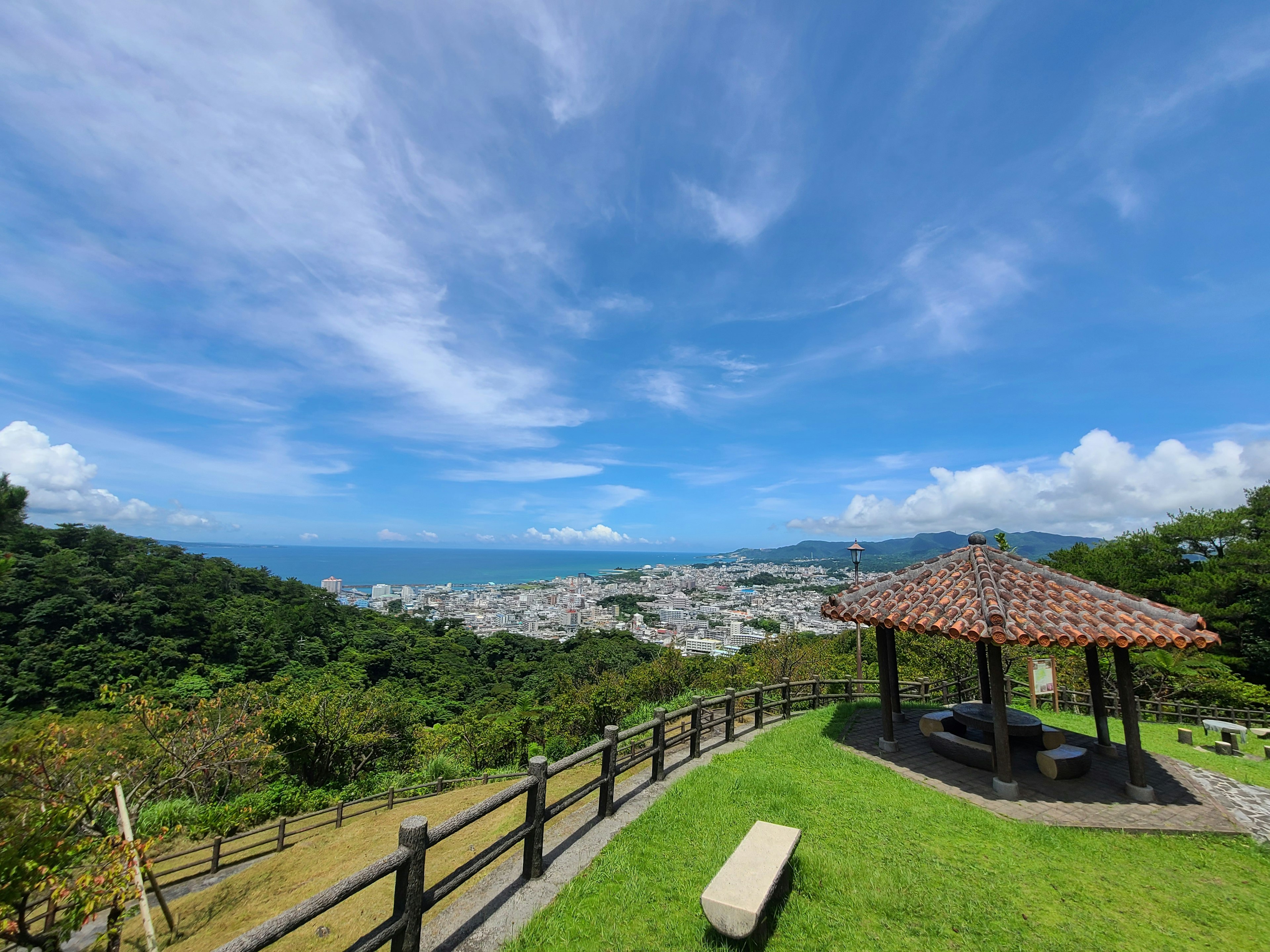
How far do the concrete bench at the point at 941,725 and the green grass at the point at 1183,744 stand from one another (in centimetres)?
236

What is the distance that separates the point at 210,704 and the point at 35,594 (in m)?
31.3

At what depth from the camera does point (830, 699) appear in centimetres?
1231

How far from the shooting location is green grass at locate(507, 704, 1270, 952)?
373cm

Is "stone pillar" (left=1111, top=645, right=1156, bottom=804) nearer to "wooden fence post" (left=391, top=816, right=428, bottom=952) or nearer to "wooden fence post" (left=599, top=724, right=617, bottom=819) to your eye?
"wooden fence post" (left=599, top=724, right=617, bottom=819)

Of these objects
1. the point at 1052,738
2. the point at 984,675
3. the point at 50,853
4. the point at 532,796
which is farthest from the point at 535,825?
the point at 984,675

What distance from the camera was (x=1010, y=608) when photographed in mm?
6719

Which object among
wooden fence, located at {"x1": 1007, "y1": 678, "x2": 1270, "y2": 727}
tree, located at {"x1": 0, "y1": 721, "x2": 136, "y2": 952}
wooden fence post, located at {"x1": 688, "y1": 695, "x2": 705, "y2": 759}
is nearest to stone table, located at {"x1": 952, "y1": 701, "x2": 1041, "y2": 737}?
wooden fence post, located at {"x1": 688, "y1": 695, "x2": 705, "y2": 759}

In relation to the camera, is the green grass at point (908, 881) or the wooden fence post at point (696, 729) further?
the wooden fence post at point (696, 729)

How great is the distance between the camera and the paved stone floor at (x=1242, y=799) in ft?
18.9

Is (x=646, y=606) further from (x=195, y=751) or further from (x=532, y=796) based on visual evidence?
(x=532, y=796)

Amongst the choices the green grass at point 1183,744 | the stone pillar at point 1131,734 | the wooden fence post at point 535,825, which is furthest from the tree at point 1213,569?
the wooden fence post at point 535,825

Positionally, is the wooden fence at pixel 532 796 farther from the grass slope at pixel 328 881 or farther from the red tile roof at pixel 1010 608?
the red tile roof at pixel 1010 608

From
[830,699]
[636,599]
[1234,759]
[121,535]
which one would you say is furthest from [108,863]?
[636,599]

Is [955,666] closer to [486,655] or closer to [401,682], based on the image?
[401,682]
